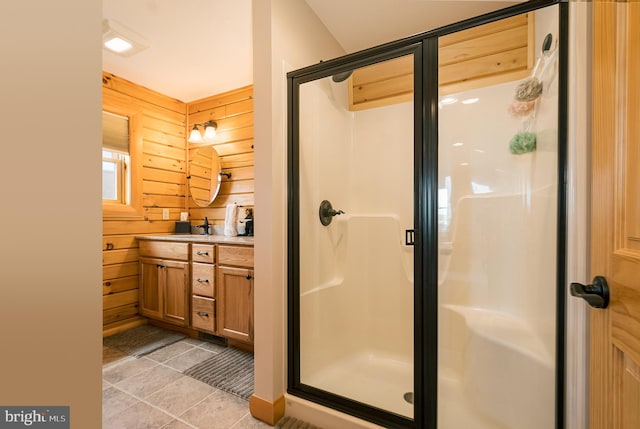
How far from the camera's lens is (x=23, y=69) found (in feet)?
1.05

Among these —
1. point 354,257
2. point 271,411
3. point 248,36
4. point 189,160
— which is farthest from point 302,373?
point 189,160

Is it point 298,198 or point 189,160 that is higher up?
point 189,160

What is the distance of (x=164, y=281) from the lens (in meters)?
2.51

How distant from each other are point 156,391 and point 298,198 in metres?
1.45

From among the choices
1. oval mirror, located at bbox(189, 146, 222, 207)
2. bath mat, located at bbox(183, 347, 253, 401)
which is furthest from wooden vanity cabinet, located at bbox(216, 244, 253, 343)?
oval mirror, located at bbox(189, 146, 222, 207)

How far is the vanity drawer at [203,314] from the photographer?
7.32ft

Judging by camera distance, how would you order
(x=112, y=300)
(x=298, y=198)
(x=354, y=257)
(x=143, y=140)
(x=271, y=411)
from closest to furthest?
1. (x=271, y=411)
2. (x=298, y=198)
3. (x=354, y=257)
4. (x=112, y=300)
5. (x=143, y=140)

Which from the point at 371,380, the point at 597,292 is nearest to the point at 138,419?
the point at 371,380

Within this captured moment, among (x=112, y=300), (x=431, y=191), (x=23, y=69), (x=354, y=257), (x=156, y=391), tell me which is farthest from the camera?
(x=112, y=300)

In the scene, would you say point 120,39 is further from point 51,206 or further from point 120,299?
point 51,206

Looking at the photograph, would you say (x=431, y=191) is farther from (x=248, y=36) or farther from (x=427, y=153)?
(x=248, y=36)

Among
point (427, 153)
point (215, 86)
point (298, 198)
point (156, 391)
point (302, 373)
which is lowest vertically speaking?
point (156, 391)

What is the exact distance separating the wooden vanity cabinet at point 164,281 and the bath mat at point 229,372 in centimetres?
49

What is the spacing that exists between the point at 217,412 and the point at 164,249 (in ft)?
4.95
